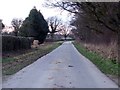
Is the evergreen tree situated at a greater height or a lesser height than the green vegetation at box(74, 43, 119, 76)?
greater

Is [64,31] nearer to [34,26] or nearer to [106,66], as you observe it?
[34,26]

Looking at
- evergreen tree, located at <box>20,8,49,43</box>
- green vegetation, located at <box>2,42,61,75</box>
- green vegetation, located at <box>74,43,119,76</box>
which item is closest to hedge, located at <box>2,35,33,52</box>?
green vegetation, located at <box>2,42,61,75</box>

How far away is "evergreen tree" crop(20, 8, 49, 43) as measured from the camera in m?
70.1

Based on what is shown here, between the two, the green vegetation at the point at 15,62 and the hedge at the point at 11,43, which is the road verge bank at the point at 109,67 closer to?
the green vegetation at the point at 15,62

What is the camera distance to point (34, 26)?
236 feet

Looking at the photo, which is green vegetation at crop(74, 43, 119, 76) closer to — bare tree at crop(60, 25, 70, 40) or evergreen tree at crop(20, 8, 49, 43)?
evergreen tree at crop(20, 8, 49, 43)

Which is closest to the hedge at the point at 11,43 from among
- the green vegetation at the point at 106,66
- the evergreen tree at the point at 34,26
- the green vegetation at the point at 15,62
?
the green vegetation at the point at 15,62

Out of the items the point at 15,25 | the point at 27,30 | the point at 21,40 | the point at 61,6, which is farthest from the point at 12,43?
the point at 15,25

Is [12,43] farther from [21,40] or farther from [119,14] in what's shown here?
[119,14]

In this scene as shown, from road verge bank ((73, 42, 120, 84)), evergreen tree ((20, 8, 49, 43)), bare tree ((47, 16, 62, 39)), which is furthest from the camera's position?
bare tree ((47, 16, 62, 39))

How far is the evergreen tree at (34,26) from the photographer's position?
A: 7014cm

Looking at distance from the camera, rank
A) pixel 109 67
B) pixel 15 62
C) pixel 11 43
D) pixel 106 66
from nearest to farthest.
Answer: pixel 109 67, pixel 106 66, pixel 15 62, pixel 11 43

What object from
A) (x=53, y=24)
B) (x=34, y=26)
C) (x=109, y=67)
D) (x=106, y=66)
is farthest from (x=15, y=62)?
(x=53, y=24)

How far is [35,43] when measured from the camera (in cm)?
6719
